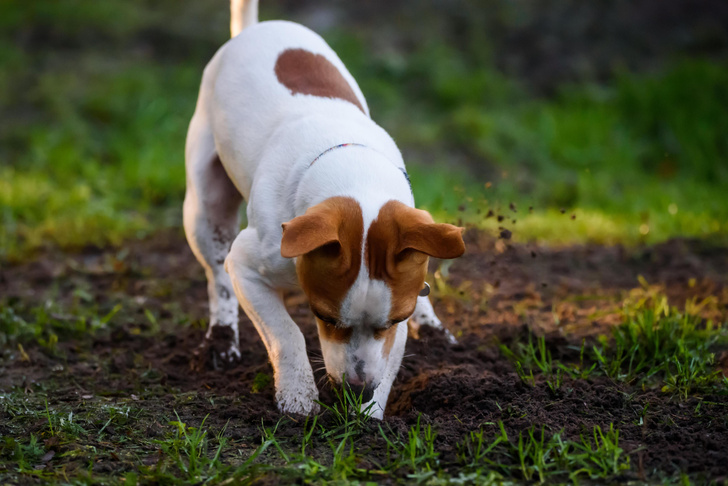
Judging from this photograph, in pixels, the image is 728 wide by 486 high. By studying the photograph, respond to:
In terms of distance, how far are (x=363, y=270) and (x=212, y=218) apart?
1.84m

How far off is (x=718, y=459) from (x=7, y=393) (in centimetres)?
322

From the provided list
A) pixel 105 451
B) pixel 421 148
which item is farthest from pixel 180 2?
pixel 105 451

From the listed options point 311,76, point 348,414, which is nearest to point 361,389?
point 348,414

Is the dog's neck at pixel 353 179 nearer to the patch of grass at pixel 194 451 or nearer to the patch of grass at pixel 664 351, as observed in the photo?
the patch of grass at pixel 194 451

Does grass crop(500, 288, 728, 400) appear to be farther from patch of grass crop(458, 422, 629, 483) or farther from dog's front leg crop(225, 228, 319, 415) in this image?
dog's front leg crop(225, 228, 319, 415)

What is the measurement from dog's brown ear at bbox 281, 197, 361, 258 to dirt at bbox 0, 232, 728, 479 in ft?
2.95

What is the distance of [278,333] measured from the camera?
368 centimetres

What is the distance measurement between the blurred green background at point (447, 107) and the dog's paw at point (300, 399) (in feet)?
8.80

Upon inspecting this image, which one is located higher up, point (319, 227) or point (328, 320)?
point (319, 227)

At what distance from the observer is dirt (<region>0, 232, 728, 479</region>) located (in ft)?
11.0

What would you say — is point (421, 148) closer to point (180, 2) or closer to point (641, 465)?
point (180, 2)

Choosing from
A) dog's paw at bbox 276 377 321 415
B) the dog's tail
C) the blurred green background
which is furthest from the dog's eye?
the blurred green background

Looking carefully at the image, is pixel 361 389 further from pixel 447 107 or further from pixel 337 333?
pixel 447 107

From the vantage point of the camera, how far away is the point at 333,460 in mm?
3078
